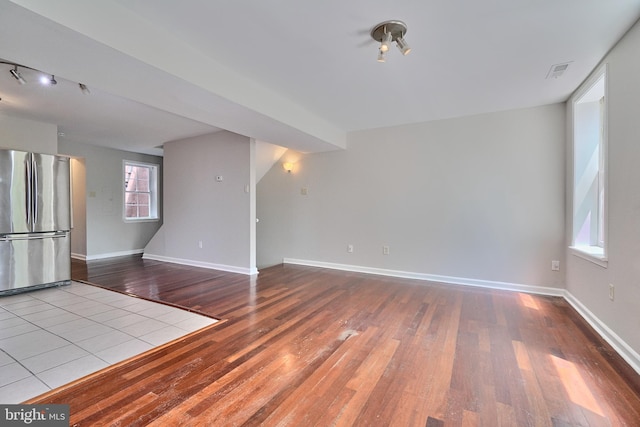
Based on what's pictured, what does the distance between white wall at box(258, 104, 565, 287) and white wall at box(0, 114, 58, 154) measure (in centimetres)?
374

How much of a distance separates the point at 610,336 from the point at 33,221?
643cm

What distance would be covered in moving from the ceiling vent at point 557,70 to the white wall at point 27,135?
6.56 meters

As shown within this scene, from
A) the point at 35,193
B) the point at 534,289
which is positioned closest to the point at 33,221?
the point at 35,193

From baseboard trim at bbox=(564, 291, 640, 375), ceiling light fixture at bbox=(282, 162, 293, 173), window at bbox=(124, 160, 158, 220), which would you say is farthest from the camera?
window at bbox=(124, 160, 158, 220)

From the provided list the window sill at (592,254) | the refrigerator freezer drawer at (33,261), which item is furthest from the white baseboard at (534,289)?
the refrigerator freezer drawer at (33,261)

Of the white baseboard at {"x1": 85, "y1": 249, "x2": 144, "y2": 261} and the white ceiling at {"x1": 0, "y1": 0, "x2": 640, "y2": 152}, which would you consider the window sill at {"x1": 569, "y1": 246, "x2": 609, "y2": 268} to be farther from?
the white baseboard at {"x1": 85, "y1": 249, "x2": 144, "y2": 261}

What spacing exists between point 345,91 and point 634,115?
240 cm

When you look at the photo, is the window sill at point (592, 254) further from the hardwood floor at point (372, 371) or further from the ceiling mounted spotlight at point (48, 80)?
the ceiling mounted spotlight at point (48, 80)

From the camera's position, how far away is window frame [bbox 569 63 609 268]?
2.50 m

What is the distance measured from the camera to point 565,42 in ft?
7.47

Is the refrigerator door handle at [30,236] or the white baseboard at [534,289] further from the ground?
the refrigerator door handle at [30,236]

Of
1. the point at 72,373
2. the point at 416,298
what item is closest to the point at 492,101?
the point at 416,298

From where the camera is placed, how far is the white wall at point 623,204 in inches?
81.1

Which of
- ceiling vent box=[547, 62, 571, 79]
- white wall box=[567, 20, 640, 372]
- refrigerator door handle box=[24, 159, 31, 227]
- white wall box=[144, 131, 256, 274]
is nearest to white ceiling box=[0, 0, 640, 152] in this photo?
ceiling vent box=[547, 62, 571, 79]
